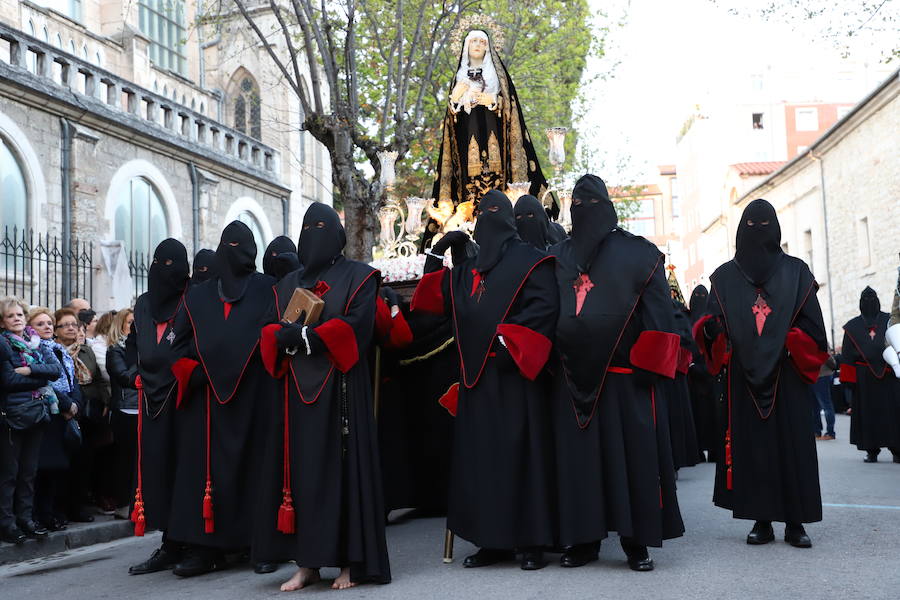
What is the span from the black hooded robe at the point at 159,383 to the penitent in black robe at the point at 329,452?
1.07m

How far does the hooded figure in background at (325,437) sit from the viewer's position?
609 cm

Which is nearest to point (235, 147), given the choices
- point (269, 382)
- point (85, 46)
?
point (85, 46)

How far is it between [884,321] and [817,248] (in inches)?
931

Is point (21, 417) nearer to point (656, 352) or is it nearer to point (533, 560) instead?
point (533, 560)

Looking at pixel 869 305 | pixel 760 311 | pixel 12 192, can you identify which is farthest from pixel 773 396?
pixel 12 192

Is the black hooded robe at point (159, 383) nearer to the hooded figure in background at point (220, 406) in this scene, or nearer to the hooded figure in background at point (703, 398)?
the hooded figure in background at point (220, 406)

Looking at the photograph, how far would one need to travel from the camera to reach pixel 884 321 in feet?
44.0

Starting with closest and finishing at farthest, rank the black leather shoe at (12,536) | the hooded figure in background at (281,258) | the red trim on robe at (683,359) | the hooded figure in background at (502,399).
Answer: the hooded figure in background at (502,399) → the hooded figure in background at (281,258) → the black leather shoe at (12,536) → the red trim on robe at (683,359)

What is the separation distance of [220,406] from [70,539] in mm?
2890

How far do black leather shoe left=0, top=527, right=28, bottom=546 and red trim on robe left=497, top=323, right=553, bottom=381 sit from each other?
4.42 m

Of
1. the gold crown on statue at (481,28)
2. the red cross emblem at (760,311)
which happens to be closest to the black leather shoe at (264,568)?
the red cross emblem at (760,311)

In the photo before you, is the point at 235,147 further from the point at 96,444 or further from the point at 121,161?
the point at 96,444

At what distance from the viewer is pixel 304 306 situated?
622 cm

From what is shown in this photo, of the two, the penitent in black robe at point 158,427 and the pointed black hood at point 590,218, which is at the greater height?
the pointed black hood at point 590,218
